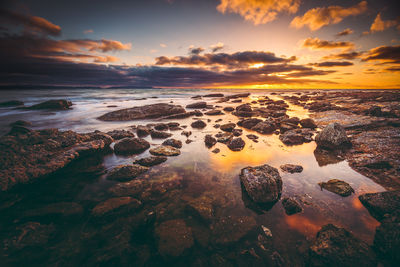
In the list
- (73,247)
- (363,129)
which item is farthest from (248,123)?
(73,247)

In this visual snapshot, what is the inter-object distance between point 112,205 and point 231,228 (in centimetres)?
276

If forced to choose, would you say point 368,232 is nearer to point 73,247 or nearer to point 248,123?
point 73,247

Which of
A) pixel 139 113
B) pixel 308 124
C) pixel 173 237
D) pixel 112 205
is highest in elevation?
pixel 308 124

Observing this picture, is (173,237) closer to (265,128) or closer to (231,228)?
(231,228)

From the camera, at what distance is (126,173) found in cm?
451

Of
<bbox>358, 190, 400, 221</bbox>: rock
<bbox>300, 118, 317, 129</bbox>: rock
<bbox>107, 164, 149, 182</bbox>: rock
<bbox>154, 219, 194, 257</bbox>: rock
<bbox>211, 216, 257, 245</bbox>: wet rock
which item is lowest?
<bbox>154, 219, 194, 257</bbox>: rock

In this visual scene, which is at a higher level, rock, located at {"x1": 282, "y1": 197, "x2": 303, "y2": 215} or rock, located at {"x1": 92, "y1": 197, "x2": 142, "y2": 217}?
rock, located at {"x1": 282, "y1": 197, "x2": 303, "y2": 215}

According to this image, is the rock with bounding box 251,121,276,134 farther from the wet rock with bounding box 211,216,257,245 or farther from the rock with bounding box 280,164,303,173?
the wet rock with bounding box 211,216,257,245

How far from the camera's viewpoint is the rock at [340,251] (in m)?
2.24

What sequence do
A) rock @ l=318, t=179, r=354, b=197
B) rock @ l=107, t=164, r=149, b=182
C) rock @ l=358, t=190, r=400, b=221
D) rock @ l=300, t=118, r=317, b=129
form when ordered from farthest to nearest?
rock @ l=300, t=118, r=317, b=129, rock @ l=107, t=164, r=149, b=182, rock @ l=318, t=179, r=354, b=197, rock @ l=358, t=190, r=400, b=221

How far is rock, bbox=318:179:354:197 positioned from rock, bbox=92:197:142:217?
5058mm

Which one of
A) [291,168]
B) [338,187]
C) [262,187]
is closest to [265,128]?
[291,168]

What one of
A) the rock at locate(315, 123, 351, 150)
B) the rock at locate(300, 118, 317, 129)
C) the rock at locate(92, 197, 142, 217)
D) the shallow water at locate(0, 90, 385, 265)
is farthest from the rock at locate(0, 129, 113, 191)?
the rock at locate(300, 118, 317, 129)

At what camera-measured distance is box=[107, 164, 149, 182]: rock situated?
173 inches
